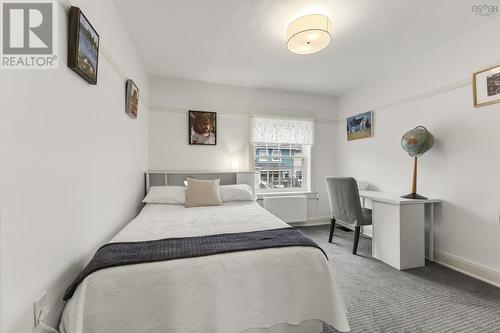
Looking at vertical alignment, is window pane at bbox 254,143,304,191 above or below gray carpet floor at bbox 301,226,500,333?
above

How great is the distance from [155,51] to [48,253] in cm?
249

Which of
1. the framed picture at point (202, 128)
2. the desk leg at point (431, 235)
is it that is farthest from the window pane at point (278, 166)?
the desk leg at point (431, 235)

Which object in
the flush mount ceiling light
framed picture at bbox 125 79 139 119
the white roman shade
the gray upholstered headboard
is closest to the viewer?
the flush mount ceiling light

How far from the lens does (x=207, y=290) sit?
1.15m

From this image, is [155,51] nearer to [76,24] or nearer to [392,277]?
[76,24]

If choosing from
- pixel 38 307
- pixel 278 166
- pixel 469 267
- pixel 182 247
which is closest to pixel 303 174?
pixel 278 166

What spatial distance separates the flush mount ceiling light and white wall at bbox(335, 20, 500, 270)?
5.35 ft

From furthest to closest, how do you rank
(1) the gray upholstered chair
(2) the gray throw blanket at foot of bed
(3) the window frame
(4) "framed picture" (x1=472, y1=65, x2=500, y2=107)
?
(3) the window frame → (1) the gray upholstered chair → (4) "framed picture" (x1=472, y1=65, x2=500, y2=107) → (2) the gray throw blanket at foot of bed

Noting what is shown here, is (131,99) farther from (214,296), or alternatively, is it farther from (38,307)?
(214,296)

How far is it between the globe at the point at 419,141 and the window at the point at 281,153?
1.75 meters

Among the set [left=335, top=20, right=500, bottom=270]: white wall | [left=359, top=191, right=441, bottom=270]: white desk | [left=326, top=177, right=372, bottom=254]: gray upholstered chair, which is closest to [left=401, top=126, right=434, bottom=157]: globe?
[left=335, top=20, right=500, bottom=270]: white wall

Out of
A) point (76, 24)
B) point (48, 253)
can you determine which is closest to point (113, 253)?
A: point (48, 253)

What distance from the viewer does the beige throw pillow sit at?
2674 mm

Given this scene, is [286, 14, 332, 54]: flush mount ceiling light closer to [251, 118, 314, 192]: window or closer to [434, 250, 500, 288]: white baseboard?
[251, 118, 314, 192]: window
